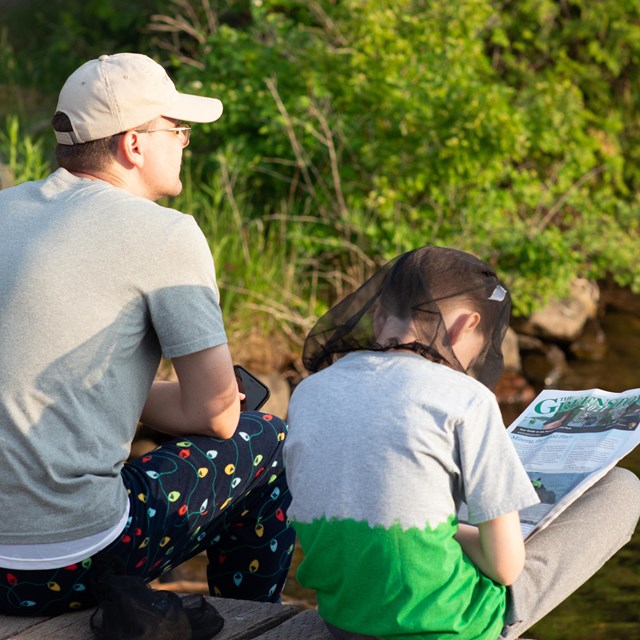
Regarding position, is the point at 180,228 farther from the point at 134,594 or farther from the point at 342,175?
the point at 342,175

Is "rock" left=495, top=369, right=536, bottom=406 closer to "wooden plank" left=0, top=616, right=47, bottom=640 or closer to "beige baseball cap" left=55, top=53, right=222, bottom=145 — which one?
"beige baseball cap" left=55, top=53, right=222, bottom=145

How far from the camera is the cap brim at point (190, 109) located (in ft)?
7.45

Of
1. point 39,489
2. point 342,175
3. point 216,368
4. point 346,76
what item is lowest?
point 342,175

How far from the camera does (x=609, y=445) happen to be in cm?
216

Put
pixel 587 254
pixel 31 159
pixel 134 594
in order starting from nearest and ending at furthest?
pixel 134 594 → pixel 31 159 → pixel 587 254

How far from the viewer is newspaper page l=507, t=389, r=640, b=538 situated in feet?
6.79

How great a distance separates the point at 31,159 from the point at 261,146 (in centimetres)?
142

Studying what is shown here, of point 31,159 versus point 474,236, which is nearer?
point 31,159

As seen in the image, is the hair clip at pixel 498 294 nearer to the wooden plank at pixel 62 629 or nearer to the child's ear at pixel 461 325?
the child's ear at pixel 461 325

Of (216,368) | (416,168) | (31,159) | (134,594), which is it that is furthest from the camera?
(416,168)

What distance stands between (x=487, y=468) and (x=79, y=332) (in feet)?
2.50

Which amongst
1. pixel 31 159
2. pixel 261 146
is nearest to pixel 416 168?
pixel 261 146

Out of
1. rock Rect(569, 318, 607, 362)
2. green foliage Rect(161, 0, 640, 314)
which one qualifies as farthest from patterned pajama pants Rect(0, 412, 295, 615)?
rock Rect(569, 318, 607, 362)

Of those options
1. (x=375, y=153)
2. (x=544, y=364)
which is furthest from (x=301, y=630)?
(x=544, y=364)
